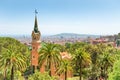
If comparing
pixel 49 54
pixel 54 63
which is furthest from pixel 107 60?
pixel 49 54

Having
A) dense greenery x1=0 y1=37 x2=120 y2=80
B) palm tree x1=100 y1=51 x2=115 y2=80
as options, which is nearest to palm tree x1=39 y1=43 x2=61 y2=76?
dense greenery x1=0 y1=37 x2=120 y2=80

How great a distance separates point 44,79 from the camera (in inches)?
1441

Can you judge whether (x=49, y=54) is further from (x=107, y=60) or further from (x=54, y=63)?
(x=107, y=60)

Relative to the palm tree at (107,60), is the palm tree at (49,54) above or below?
above

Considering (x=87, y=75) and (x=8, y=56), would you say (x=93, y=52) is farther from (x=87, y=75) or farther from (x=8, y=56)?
(x=8, y=56)

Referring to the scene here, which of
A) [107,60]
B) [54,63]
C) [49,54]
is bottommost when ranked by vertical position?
[107,60]

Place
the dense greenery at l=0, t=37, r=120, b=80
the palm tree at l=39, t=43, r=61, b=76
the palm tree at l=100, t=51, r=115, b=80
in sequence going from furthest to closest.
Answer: the palm tree at l=100, t=51, r=115, b=80 → the palm tree at l=39, t=43, r=61, b=76 → the dense greenery at l=0, t=37, r=120, b=80

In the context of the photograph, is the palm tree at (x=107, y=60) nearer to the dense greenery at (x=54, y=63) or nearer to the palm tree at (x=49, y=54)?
the dense greenery at (x=54, y=63)

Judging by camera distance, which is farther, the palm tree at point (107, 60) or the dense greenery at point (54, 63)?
the palm tree at point (107, 60)

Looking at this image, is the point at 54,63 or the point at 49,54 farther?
the point at 54,63

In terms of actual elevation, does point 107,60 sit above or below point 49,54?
below

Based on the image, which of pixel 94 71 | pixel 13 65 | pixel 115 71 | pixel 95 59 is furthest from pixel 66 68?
pixel 95 59

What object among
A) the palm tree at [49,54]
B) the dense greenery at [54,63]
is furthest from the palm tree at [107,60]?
the palm tree at [49,54]

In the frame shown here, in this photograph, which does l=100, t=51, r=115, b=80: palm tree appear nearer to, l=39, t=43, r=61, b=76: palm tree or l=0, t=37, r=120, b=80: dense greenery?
l=0, t=37, r=120, b=80: dense greenery
